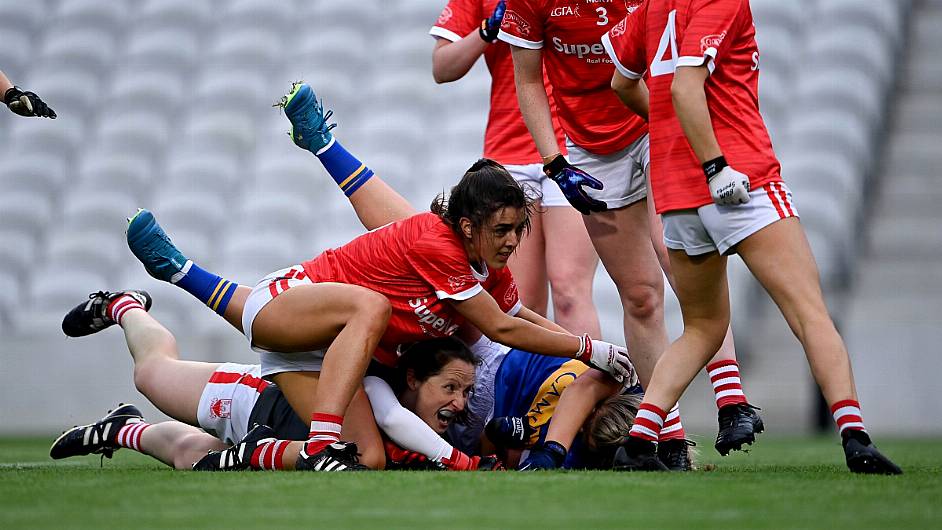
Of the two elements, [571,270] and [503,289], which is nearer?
[503,289]

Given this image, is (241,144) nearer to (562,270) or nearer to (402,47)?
(402,47)

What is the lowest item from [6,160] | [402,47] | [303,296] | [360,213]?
[303,296]

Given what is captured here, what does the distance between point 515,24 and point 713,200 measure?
45.2 inches

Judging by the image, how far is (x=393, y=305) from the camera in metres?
4.04

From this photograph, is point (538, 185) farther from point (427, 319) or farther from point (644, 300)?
point (427, 319)

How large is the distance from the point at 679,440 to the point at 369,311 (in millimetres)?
1140

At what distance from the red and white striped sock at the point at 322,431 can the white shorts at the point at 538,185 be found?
1.34m

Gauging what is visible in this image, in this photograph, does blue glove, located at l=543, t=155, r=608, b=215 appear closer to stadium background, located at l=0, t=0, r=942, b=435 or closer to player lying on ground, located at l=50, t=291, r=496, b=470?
player lying on ground, located at l=50, t=291, r=496, b=470

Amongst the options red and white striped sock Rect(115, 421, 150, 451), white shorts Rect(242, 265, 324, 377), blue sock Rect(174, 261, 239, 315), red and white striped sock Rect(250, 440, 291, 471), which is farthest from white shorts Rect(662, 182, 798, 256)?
red and white striped sock Rect(115, 421, 150, 451)

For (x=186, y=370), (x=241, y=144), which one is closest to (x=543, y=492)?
(x=186, y=370)

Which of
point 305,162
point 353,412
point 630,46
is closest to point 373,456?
point 353,412

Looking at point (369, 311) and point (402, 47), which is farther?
point (402, 47)

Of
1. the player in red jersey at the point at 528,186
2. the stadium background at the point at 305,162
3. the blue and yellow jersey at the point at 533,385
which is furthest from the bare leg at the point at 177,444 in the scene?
the stadium background at the point at 305,162

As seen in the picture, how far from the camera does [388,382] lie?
170 inches
